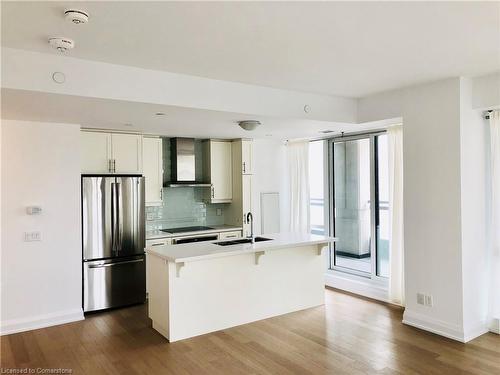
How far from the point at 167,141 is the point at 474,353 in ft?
15.9

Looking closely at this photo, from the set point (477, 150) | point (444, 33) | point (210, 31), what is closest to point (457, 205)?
point (477, 150)

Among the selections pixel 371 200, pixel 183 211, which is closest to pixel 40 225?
pixel 183 211

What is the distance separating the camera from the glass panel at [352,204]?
19.6 ft

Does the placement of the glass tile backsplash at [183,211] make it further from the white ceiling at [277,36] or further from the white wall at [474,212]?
the white wall at [474,212]

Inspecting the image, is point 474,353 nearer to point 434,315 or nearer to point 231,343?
point 434,315

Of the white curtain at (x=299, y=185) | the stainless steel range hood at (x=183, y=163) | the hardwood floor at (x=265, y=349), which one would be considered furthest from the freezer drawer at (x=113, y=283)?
the white curtain at (x=299, y=185)

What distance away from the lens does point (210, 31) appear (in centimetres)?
278

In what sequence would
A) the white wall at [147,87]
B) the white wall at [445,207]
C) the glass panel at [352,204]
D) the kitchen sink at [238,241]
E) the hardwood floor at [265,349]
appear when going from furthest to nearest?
the glass panel at [352,204], the kitchen sink at [238,241], the white wall at [445,207], the hardwood floor at [265,349], the white wall at [147,87]

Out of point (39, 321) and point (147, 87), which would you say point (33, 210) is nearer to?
point (39, 321)

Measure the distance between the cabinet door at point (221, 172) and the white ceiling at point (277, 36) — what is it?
8.99 feet

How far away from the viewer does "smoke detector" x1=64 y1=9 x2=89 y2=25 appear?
7.93 feet

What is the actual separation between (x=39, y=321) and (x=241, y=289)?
2311mm

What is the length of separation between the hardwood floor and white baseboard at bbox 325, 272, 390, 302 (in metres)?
0.66

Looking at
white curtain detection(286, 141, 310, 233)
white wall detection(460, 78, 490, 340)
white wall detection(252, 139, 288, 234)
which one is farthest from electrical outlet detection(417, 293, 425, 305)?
white wall detection(252, 139, 288, 234)
